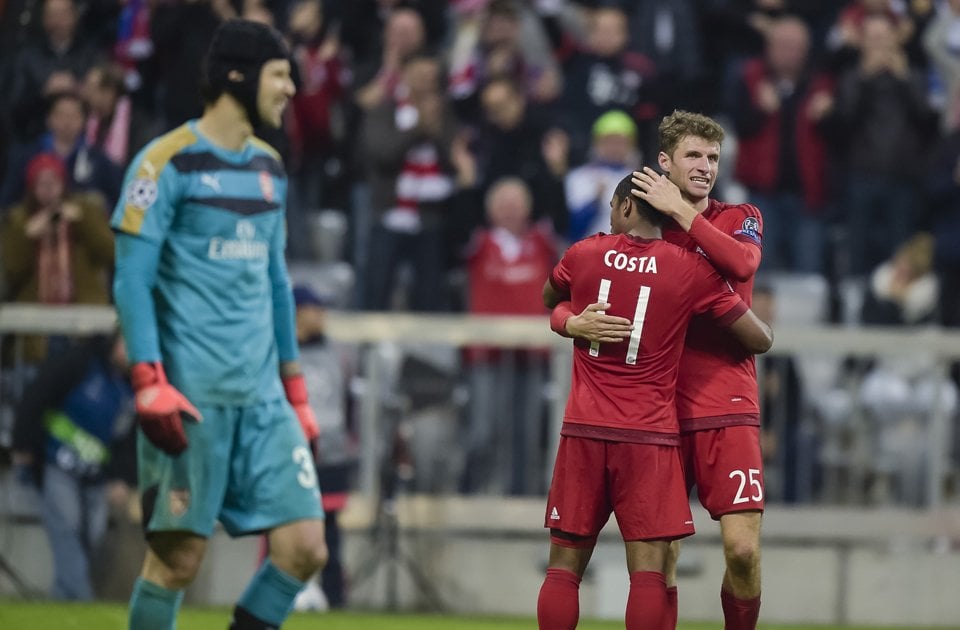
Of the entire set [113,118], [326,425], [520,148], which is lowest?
[326,425]

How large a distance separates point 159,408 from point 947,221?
305 inches

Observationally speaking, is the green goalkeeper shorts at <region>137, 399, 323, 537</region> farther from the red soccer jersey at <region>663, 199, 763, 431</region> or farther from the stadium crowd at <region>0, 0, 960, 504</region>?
the stadium crowd at <region>0, 0, 960, 504</region>

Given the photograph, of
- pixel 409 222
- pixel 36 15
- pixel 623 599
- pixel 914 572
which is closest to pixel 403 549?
pixel 623 599

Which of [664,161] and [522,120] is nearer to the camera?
[664,161]

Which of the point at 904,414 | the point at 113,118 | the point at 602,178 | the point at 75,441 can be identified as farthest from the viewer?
the point at 113,118

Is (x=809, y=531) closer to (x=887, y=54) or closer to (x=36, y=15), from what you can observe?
(x=887, y=54)

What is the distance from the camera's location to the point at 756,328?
650cm

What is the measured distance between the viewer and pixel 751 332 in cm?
650

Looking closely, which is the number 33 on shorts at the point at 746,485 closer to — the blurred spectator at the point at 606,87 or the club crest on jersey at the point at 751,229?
the club crest on jersey at the point at 751,229

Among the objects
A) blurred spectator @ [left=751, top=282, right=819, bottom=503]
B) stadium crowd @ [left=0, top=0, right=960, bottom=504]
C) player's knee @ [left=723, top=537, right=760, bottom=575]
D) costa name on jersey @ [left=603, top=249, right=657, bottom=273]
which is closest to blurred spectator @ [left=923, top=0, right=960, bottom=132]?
stadium crowd @ [left=0, top=0, right=960, bottom=504]

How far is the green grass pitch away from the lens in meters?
9.02

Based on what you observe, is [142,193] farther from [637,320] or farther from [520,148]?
[520,148]

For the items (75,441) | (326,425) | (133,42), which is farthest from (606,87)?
(75,441)

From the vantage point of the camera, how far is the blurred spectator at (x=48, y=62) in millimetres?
12648
